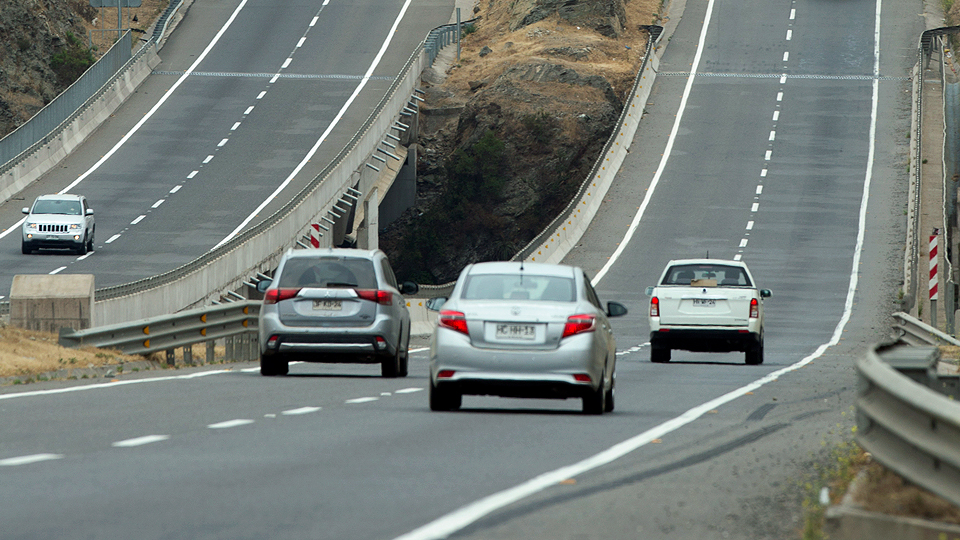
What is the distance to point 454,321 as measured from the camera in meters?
15.0

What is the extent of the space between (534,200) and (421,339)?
3971cm

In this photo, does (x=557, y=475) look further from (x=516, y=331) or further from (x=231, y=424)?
(x=516, y=331)

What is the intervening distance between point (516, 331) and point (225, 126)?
169ft

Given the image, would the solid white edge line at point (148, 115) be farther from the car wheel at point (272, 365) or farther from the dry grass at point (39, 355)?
the car wheel at point (272, 365)

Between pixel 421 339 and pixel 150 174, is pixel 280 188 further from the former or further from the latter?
pixel 421 339

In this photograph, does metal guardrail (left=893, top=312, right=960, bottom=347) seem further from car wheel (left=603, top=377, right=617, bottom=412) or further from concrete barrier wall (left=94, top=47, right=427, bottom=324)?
concrete barrier wall (left=94, top=47, right=427, bottom=324)

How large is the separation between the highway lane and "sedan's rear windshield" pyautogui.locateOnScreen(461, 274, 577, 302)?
23610 millimetres

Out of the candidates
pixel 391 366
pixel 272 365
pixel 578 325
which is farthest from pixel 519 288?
pixel 272 365

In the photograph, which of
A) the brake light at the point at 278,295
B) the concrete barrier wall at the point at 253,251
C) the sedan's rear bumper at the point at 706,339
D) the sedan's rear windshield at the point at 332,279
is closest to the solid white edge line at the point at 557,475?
the sedan's rear bumper at the point at 706,339

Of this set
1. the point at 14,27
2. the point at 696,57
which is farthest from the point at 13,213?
the point at 696,57

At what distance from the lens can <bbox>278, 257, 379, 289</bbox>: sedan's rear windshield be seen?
20062 mm

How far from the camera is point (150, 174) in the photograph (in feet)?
187

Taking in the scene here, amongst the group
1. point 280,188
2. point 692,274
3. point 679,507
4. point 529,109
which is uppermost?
point 529,109

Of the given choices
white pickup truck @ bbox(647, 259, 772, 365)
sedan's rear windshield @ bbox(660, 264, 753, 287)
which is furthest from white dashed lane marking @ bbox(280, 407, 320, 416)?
sedan's rear windshield @ bbox(660, 264, 753, 287)
